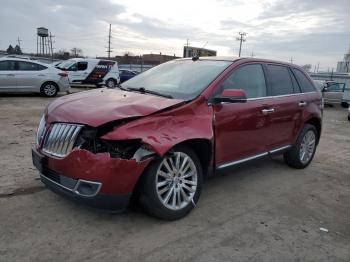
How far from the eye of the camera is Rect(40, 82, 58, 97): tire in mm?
13837

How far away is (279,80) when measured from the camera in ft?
17.0

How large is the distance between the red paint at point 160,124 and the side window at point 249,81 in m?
0.09

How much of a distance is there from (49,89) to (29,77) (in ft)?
3.18

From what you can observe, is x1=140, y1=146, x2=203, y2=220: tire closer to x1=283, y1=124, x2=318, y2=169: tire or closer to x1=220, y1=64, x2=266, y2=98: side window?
x1=220, y1=64, x2=266, y2=98: side window

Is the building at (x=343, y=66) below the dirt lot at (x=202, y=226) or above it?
above

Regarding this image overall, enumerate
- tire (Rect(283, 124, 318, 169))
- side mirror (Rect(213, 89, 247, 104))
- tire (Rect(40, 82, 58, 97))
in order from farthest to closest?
1. tire (Rect(40, 82, 58, 97))
2. tire (Rect(283, 124, 318, 169))
3. side mirror (Rect(213, 89, 247, 104))

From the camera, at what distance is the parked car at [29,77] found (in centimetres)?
1284

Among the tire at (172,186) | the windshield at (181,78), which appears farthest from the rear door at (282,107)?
the tire at (172,186)

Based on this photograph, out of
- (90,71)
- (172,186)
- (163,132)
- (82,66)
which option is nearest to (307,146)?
(172,186)

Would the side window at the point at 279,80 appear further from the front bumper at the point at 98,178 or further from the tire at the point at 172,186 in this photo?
the front bumper at the point at 98,178

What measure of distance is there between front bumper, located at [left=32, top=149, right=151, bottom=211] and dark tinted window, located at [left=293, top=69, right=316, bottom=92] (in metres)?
3.56

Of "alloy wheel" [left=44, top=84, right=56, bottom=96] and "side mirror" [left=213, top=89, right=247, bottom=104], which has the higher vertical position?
"side mirror" [left=213, top=89, right=247, bottom=104]

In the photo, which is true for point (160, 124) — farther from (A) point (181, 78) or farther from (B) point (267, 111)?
(B) point (267, 111)

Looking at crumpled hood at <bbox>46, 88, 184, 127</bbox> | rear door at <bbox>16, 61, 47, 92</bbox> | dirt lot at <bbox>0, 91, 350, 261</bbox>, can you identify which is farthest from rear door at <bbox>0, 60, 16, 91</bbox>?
crumpled hood at <bbox>46, 88, 184, 127</bbox>
